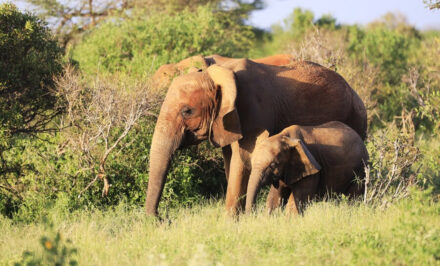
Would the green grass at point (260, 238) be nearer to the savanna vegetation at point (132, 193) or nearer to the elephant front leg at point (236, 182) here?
the savanna vegetation at point (132, 193)

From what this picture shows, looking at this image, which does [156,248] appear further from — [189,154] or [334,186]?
[189,154]

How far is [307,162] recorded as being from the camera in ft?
27.0

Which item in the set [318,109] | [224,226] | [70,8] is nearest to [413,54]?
[70,8]

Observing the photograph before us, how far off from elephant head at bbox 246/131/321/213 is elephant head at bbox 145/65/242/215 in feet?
1.18

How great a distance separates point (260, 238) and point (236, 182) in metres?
1.69

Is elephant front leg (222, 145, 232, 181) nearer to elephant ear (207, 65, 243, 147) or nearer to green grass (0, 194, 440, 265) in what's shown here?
elephant ear (207, 65, 243, 147)

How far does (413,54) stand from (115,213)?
18.9m

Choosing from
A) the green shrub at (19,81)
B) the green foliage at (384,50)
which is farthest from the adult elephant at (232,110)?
the green foliage at (384,50)

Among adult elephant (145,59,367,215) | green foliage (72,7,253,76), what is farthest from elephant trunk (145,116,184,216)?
green foliage (72,7,253,76)

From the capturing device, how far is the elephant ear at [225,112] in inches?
317

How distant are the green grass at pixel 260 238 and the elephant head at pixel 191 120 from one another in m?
0.58

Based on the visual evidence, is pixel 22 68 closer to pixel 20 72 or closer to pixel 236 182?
pixel 20 72

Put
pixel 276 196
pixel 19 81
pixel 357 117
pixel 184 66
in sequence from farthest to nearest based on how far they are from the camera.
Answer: pixel 184 66 → pixel 19 81 → pixel 357 117 → pixel 276 196

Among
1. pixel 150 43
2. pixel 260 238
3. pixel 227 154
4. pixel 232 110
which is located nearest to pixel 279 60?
pixel 150 43
